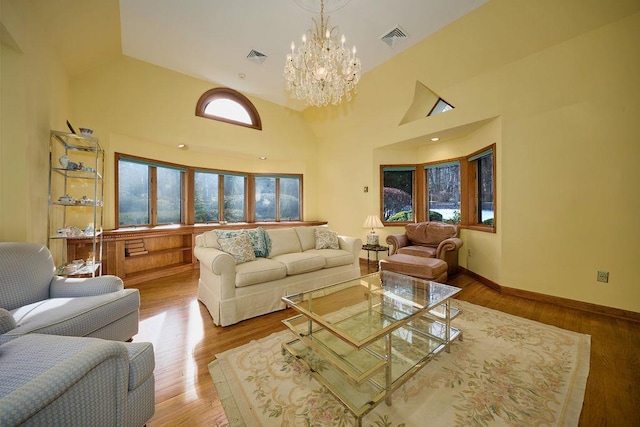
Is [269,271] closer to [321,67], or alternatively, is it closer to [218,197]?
[321,67]

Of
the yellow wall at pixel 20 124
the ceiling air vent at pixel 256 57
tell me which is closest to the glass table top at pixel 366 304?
the yellow wall at pixel 20 124

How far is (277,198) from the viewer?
598 centimetres

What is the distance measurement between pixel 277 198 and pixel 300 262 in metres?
3.37

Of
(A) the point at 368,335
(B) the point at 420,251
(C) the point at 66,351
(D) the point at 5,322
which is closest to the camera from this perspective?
(C) the point at 66,351

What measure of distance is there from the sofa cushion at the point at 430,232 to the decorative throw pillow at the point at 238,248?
304 centimetres

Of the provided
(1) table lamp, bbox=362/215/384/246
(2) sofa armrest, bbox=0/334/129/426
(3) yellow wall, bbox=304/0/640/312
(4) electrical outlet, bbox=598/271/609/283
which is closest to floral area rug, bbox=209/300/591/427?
(2) sofa armrest, bbox=0/334/129/426

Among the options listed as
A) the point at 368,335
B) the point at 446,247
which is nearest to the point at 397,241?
the point at 446,247

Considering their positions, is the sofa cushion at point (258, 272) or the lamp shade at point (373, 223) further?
the lamp shade at point (373, 223)

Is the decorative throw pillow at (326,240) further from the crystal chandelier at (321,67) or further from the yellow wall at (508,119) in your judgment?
the yellow wall at (508,119)

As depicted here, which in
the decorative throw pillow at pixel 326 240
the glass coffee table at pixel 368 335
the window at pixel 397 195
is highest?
the window at pixel 397 195

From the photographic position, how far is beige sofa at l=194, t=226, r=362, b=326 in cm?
237

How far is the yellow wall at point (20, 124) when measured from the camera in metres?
1.90

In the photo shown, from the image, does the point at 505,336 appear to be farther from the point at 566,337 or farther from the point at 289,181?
the point at 289,181

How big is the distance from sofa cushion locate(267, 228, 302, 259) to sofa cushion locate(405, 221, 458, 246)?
2.30 meters
